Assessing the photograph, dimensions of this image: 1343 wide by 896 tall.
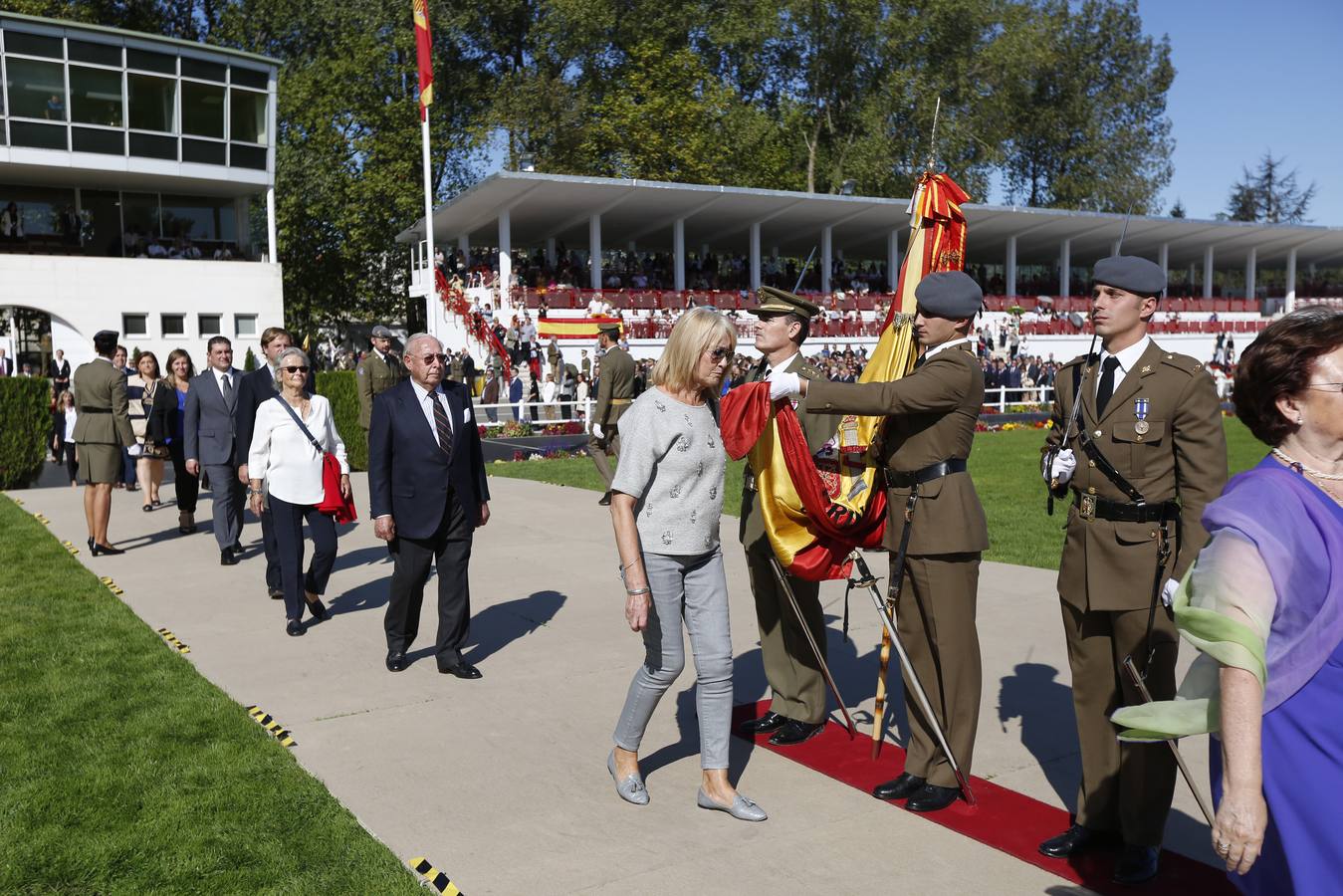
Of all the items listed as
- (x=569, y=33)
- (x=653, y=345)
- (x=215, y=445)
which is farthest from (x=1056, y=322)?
(x=215, y=445)

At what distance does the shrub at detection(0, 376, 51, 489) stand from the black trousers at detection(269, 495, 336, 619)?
10887mm

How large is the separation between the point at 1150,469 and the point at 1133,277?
2.27 ft

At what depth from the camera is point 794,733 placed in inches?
208

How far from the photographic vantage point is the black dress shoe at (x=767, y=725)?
5.41m

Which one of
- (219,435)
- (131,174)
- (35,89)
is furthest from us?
(131,174)

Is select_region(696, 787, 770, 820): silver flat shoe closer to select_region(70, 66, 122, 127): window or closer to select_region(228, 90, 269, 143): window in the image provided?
select_region(70, 66, 122, 127): window

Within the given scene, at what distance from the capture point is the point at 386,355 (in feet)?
43.3

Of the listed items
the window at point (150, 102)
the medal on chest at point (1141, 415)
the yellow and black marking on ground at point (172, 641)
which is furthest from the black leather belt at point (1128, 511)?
the window at point (150, 102)

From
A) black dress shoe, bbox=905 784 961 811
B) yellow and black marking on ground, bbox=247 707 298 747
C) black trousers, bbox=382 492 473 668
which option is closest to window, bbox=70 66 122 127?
black trousers, bbox=382 492 473 668

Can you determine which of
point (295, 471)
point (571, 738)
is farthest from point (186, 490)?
point (571, 738)

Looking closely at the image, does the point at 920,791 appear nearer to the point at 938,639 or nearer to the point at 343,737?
the point at 938,639

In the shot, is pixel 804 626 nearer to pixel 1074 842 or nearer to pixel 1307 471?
pixel 1074 842

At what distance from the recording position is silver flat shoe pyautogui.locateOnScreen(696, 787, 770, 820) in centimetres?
433

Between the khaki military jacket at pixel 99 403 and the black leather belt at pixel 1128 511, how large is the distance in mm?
9373
